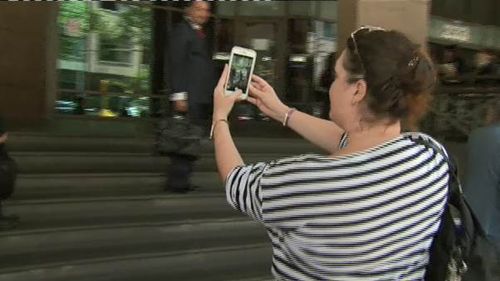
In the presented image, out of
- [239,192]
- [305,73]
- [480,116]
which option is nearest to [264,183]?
[239,192]

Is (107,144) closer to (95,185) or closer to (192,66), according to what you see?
(95,185)

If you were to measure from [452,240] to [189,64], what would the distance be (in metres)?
5.15

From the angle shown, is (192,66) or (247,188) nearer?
(247,188)

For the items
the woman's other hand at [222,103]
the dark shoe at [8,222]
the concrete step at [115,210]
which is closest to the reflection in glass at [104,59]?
the concrete step at [115,210]

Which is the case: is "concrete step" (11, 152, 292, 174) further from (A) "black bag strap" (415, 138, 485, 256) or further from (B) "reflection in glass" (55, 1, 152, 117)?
(A) "black bag strap" (415, 138, 485, 256)

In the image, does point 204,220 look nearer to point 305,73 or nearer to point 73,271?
point 73,271

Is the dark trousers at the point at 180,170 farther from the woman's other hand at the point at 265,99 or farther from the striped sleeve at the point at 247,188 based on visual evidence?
the striped sleeve at the point at 247,188

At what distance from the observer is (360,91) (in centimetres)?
173

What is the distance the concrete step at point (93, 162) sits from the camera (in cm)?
619

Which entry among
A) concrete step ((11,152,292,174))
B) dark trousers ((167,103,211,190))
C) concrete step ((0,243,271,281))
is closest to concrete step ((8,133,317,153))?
concrete step ((11,152,292,174))

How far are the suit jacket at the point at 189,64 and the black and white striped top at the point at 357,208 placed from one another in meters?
4.89

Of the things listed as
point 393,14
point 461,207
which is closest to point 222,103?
point 461,207

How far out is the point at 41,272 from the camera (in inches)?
182

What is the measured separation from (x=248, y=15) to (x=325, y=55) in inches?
74.8
